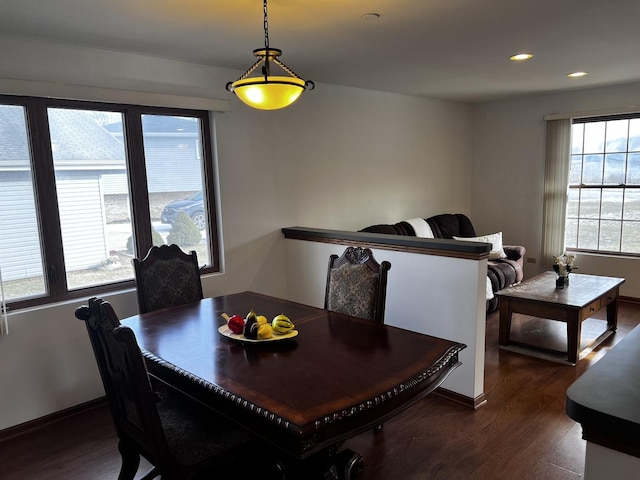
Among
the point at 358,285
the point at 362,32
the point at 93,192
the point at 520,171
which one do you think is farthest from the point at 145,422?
the point at 520,171

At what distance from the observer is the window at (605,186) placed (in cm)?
522

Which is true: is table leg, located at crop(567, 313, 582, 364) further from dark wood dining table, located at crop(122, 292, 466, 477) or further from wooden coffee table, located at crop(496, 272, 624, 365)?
dark wood dining table, located at crop(122, 292, 466, 477)

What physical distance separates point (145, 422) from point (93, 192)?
1.97m

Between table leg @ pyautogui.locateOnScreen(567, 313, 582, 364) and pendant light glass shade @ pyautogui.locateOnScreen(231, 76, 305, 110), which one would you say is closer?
pendant light glass shade @ pyautogui.locateOnScreen(231, 76, 305, 110)

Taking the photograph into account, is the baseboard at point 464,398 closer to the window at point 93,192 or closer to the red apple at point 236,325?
the red apple at point 236,325

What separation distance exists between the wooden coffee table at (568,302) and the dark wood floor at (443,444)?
59 centimetres

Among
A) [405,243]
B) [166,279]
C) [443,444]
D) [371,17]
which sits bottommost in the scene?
[443,444]

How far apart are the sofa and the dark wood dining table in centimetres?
263

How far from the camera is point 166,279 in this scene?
309 centimetres

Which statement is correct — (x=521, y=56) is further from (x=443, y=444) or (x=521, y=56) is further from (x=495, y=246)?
(x=443, y=444)

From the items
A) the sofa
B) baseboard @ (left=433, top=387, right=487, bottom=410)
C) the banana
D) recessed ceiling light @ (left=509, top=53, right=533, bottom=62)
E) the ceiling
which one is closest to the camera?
the banana

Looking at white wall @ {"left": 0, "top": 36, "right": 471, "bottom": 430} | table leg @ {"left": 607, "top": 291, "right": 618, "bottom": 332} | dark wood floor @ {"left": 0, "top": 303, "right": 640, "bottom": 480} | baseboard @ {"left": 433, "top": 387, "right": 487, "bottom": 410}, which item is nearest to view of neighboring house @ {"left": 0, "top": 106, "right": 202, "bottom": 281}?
white wall @ {"left": 0, "top": 36, "right": 471, "bottom": 430}

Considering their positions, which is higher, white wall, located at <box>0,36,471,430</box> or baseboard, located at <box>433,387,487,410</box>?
white wall, located at <box>0,36,471,430</box>

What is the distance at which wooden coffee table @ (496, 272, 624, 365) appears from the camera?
11.7ft
